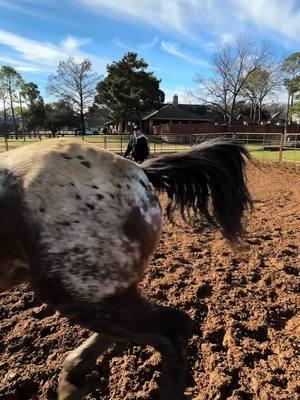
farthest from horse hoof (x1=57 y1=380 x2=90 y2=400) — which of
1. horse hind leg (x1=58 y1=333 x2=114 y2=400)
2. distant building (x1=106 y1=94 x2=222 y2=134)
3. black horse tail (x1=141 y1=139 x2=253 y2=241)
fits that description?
distant building (x1=106 y1=94 x2=222 y2=134)

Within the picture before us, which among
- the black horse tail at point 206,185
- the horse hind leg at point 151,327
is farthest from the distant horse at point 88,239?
the black horse tail at point 206,185

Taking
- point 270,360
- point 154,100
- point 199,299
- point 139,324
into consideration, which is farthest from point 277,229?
point 154,100

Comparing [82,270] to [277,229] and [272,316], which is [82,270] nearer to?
[272,316]

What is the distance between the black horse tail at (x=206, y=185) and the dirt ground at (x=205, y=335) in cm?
25

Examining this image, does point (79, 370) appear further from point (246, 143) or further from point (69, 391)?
point (246, 143)

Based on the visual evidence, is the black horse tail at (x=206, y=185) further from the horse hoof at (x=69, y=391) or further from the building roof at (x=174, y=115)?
the building roof at (x=174, y=115)

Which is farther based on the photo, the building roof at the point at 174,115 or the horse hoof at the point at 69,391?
the building roof at the point at 174,115

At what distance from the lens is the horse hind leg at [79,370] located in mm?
2287

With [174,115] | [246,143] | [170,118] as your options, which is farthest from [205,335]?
[174,115]

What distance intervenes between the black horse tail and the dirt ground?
251 mm

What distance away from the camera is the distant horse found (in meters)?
1.78

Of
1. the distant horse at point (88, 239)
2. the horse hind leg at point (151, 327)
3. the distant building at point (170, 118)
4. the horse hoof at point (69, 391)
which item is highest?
the distant building at point (170, 118)

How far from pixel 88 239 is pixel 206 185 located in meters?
1.03

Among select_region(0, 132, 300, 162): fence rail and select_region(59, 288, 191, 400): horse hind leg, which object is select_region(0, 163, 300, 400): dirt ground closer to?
select_region(59, 288, 191, 400): horse hind leg
